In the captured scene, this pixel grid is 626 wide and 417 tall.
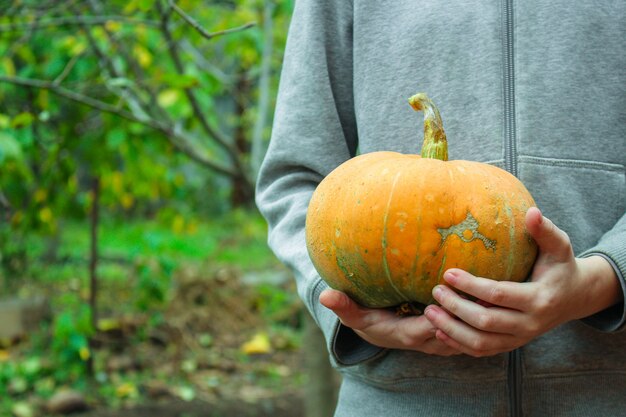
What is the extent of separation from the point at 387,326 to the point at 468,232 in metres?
Answer: 0.20

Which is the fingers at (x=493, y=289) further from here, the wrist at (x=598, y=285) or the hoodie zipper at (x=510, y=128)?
the hoodie zipper at (x=510, y=128)

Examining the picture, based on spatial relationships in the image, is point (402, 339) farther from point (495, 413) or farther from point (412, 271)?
point (495, 413)

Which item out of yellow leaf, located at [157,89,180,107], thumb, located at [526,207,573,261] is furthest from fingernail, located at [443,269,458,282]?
yellow leaf, located at [157,89,180,107]

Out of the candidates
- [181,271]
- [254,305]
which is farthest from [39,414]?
[254,305]

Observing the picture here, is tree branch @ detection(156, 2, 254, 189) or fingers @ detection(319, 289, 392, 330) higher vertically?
fingers @ detection(319, 289, 392, 330)

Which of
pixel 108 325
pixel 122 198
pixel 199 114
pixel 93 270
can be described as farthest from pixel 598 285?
pixel 122 198

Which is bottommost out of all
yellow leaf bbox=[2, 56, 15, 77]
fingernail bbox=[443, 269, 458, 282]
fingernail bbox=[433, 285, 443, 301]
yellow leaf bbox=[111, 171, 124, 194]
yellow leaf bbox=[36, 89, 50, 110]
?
yellow leaf bbox=[111, 171, 124, 194]

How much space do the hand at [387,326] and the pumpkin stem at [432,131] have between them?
253mm

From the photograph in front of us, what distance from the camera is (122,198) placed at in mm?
4652

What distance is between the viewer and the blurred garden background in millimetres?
3121

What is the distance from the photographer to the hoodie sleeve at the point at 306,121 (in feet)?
4.59

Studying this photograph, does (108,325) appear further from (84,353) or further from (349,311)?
(349,311)

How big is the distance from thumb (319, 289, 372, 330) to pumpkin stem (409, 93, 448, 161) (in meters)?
0.25

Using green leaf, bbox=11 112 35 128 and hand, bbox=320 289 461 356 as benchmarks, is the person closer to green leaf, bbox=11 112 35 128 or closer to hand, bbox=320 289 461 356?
hand, bbox=320 289 461 356
